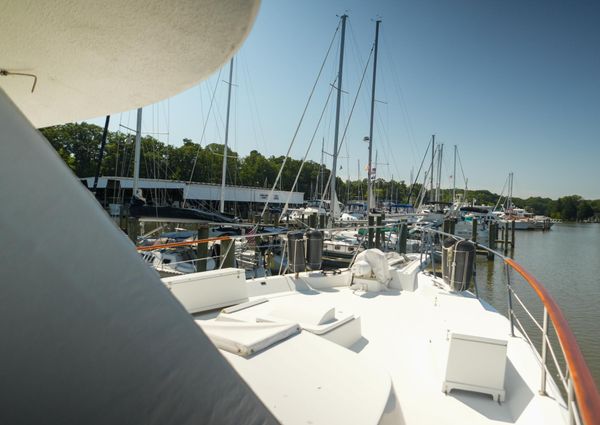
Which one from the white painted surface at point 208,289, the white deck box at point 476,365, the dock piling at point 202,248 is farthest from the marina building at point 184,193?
the white deck box at point 476,365

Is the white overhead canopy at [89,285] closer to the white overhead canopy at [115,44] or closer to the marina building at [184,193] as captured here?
the white overhead canopy at [115,44]

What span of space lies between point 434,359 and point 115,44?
11.6ft

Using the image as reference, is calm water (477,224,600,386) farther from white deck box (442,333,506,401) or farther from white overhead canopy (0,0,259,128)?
white overhead canopy (0,0,259,128)

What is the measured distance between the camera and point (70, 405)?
0.74 metres

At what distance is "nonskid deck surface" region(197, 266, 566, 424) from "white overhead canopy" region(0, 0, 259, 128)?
161cm

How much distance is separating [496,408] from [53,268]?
125 inches

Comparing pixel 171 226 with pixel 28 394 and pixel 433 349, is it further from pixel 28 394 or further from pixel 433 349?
pixel 28 394

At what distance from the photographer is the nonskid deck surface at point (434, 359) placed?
2.52 metres

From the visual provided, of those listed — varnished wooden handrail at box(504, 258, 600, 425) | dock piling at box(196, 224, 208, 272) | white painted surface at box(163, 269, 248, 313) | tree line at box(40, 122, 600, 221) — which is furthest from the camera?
Answer: tree line at box(40, 122, 600, 221)

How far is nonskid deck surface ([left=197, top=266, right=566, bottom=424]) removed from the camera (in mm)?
2523

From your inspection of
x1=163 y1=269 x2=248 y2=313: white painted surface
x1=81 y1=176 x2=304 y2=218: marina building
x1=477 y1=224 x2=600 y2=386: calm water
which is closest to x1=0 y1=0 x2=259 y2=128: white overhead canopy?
x1=163 y1=269 x2=248 y2=313: white painted surface

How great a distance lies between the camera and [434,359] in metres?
3.30

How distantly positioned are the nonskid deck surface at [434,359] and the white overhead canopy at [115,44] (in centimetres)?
161

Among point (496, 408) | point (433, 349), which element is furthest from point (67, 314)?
point (433, 349)
